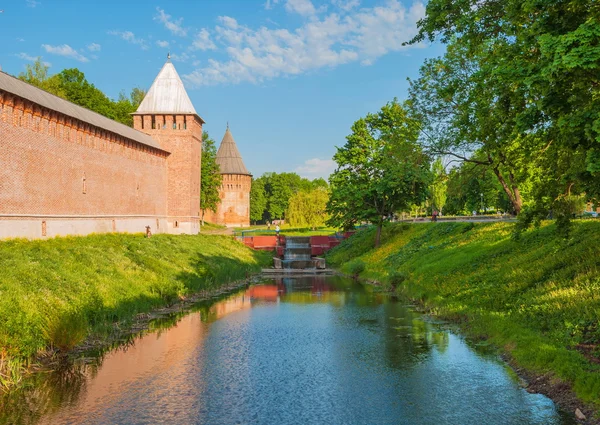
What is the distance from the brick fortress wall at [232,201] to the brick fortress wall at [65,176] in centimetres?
3650

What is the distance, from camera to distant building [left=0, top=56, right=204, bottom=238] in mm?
22844

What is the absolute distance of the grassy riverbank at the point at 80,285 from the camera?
10.9 metres

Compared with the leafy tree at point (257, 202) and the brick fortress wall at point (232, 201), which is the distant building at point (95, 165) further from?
the leafy tree at point (257, 202)

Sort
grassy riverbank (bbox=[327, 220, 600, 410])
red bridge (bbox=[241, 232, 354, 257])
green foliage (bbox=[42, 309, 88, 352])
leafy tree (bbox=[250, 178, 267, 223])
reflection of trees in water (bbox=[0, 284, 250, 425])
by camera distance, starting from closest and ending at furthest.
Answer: reflection of trees in water (bbox=[0, 284, 250, 425]), grassy riverbank (bbox=[327, 220, 600, 410]), green foliage (bbox=[42, 309, 88, 352]), red bridge (bbox=[241, 232, 354, 257]), leafy tree (bbox=[250, 178, 267, 223])

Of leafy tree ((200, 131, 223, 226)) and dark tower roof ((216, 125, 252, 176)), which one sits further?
dark tower roof ((216, 125, 252, 176))

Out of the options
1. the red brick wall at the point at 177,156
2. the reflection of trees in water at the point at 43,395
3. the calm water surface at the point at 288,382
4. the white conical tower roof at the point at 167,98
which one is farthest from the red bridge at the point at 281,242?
the reflection of trees in water at the point at 43,395

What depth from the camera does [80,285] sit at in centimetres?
1497


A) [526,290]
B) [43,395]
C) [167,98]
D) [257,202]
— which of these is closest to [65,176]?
[167,98]

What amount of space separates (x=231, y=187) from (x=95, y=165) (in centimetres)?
4536

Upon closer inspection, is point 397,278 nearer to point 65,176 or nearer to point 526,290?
point 526,290

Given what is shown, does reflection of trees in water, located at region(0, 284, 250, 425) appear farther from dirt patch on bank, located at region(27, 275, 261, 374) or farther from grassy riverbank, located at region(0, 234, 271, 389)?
grassy riverbank, located at region(0, 234, 271, 389)

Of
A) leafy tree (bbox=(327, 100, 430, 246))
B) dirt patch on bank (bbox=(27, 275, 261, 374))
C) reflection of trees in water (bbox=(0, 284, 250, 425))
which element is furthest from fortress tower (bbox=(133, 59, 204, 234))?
reflection of trees in water (bbox=(0, 284, 250, 425))

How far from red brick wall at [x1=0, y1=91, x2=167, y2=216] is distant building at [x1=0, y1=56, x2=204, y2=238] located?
1.7 inches

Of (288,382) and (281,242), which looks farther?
(281,242)
